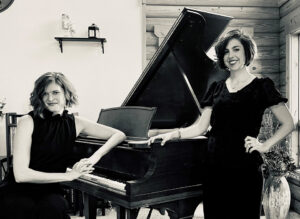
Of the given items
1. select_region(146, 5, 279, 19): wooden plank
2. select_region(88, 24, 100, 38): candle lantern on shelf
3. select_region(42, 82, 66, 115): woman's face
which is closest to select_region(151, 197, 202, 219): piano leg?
select_region(42, 82, 66, 115): woman's face

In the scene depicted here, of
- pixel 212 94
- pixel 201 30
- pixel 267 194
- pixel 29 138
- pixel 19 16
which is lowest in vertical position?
pixel 267 194

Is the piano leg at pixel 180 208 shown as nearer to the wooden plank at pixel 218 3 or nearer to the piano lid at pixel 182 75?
the piano lid at pixel 182 75

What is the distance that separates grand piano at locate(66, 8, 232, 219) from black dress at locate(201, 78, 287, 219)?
18cm

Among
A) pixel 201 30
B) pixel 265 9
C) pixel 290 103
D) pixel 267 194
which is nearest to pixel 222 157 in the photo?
pixel 201 30

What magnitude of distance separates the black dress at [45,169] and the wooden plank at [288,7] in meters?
2.95

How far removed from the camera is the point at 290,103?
3.97m

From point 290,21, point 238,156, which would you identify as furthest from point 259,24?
point 238,156

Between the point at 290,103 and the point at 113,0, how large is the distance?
2447 millimetres

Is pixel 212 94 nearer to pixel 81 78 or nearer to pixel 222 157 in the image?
pixel 222 157

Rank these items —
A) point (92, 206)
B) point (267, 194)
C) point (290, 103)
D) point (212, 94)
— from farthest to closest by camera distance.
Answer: point (290, 103), point (267, 194), point (92, 206), point (212, 94)

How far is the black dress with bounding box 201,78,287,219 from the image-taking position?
1.78m

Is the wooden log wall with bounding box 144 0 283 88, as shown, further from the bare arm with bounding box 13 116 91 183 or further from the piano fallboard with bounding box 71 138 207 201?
the bare arm with bounding box 13 116 91 183

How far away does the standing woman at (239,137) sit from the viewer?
1.78m

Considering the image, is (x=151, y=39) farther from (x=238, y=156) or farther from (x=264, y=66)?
(x=238, y=156)
